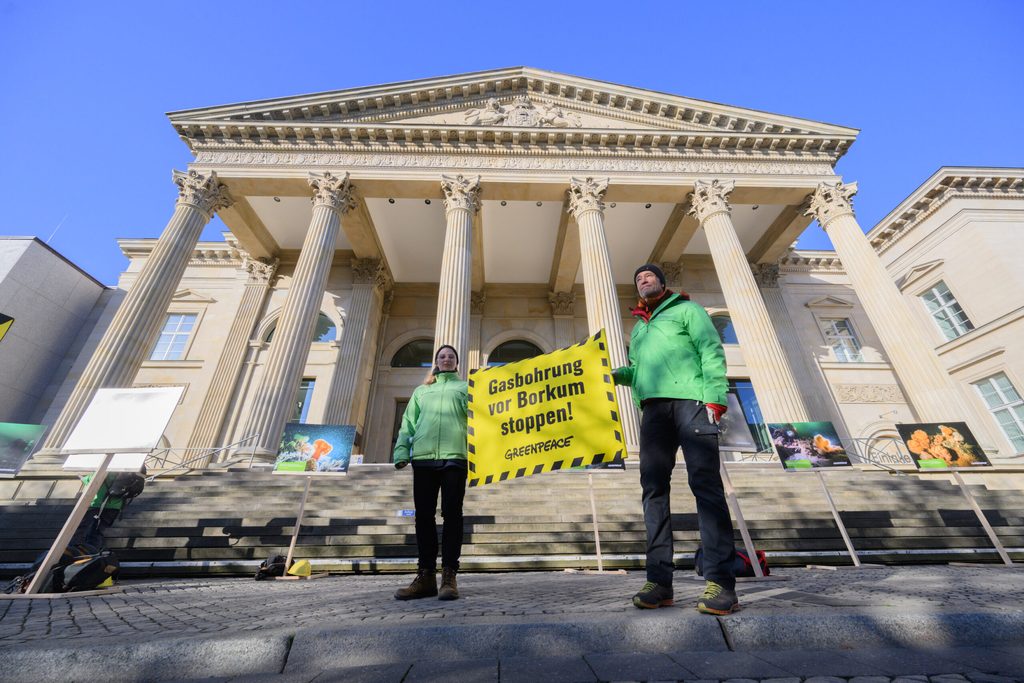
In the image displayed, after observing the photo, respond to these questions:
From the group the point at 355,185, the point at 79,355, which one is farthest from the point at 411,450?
the point at 79,355

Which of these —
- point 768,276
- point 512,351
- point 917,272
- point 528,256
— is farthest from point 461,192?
point 917,272

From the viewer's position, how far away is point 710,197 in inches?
575

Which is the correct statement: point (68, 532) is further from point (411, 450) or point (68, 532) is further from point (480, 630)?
point (480, 630)

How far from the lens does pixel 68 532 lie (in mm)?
4238

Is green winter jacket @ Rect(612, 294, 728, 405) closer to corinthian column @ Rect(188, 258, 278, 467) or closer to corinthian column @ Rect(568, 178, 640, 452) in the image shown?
corinthian column @ Rect(568, 178, 640, 452)

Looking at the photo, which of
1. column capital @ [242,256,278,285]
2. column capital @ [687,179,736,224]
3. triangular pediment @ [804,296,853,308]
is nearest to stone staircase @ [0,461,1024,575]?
column capital @ [687,179,736,224]

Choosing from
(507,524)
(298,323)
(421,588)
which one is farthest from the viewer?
(298,323)

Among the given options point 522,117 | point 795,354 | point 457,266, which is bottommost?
point 795,354

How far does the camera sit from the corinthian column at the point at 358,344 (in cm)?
1600

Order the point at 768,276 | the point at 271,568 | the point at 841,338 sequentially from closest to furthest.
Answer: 1. the point at 271,568
2. the point at 841,338
3. the point at 768,276

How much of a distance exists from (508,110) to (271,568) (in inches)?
648

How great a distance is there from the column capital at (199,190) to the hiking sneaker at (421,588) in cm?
1516

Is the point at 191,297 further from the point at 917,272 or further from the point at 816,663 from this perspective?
the point at 917,272

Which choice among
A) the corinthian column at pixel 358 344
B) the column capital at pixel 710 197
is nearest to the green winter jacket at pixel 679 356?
the column capital at pixel 710 197
